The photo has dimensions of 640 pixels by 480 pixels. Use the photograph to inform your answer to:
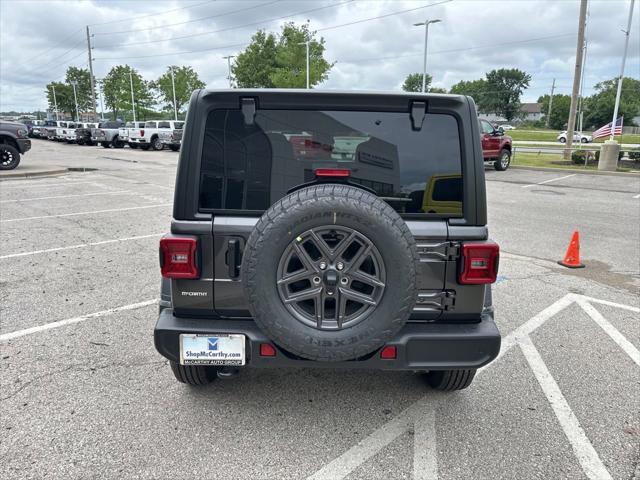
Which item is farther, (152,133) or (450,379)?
(152,133)

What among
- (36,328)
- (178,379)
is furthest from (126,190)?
(178,379)

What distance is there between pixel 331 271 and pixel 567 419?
186 centimetres

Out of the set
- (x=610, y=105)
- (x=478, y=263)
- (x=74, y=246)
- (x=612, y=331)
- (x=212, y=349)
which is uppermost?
(x=610, y=105)

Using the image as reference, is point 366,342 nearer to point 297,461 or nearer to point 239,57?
point 297,461

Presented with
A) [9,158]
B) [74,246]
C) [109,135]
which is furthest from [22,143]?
[109,135]

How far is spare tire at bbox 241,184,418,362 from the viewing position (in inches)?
90.4

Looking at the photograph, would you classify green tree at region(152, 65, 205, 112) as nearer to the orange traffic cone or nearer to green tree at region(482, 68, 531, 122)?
the orange traffic cone

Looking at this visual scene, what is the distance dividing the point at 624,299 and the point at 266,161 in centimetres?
460

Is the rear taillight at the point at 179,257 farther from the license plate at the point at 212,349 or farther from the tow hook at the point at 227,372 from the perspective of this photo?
the tow hook at the point at 227,372

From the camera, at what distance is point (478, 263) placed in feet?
8.57

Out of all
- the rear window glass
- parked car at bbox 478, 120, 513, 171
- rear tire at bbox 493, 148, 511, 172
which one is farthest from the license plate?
rear tire at bbox 493, 148, 511, 172

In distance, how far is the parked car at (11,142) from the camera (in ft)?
50.8

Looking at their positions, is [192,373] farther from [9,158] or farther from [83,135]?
[83,135]

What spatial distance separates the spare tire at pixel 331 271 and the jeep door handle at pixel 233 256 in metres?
0.23
